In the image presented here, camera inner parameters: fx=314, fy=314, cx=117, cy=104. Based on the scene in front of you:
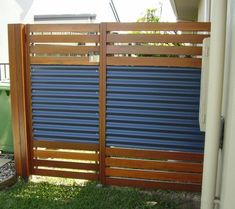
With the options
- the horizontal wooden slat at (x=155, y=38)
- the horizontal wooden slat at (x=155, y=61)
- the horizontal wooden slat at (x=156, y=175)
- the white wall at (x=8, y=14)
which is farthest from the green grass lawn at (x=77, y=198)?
the white wall at (x=8, y=14)

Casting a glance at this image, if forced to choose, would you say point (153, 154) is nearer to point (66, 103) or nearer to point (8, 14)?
point (66, 103)

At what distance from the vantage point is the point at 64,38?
4.02 meters

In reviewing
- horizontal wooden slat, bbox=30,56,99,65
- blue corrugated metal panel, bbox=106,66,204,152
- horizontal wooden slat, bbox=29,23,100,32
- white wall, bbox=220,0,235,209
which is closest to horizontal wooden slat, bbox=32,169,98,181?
blue corrugated metal panel, bbox=106,66,204,152

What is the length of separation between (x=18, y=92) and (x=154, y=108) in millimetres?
1827

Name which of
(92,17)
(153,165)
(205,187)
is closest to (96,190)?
(153,165)

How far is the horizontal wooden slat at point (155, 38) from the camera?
3650 millimetres

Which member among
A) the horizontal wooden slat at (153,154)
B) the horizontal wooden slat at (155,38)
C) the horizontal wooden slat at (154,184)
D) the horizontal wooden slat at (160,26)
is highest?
the horizontal wooden slat at (160,26)

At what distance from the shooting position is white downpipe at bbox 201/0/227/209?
1279mm

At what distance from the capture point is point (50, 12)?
13.2 meters

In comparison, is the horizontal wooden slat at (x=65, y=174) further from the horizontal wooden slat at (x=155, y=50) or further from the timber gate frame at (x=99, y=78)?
the horizontal wooden slat at (x=155, y=50)

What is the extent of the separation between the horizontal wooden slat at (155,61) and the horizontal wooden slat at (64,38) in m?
0.33

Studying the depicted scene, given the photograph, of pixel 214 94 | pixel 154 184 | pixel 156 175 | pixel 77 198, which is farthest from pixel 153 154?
pixel 214 94

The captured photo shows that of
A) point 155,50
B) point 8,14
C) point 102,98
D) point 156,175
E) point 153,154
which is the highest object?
point 8,14

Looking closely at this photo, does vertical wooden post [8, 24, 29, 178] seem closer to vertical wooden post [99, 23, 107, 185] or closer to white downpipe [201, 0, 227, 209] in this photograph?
vertical wooden post [99, 23, 107, 185]
